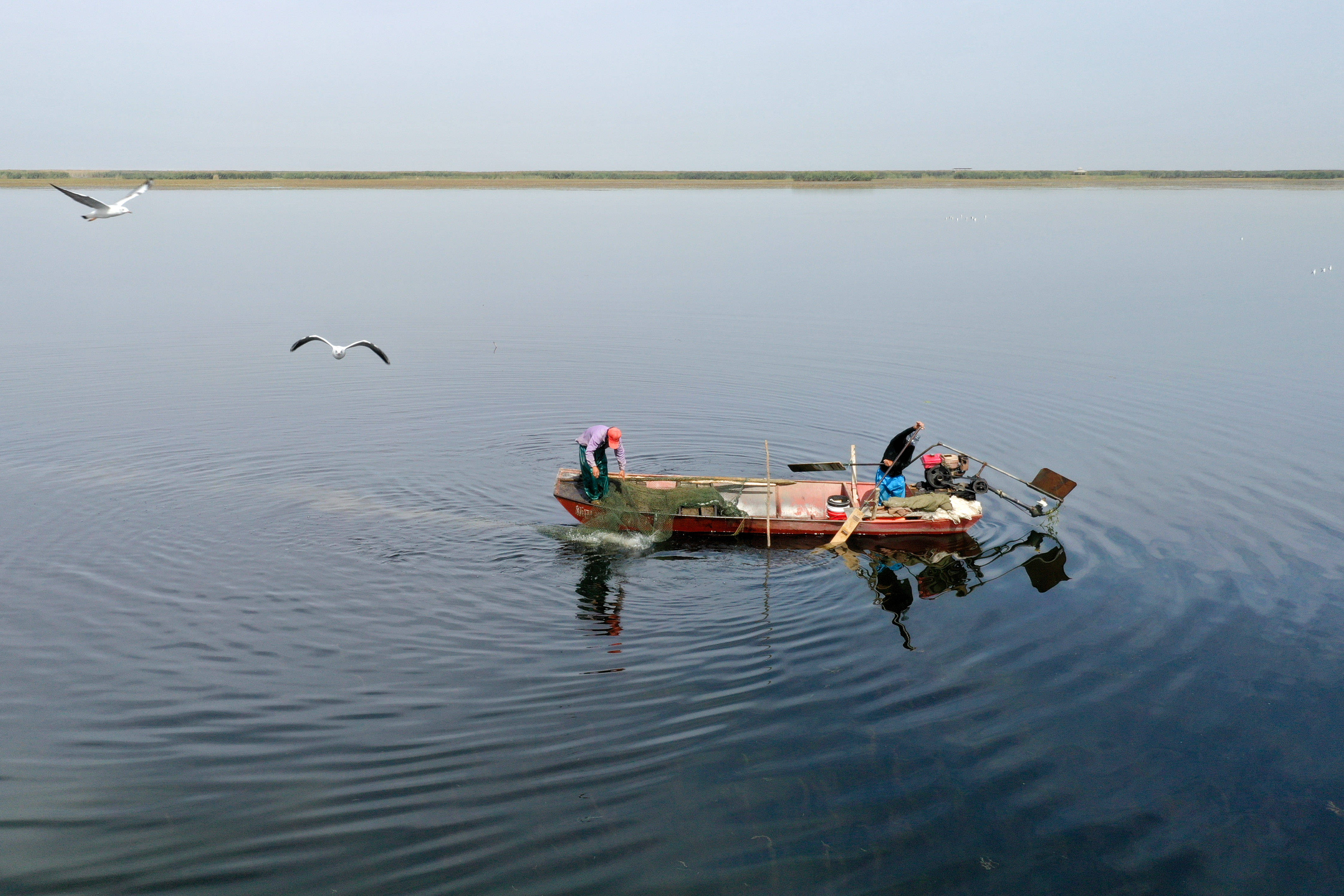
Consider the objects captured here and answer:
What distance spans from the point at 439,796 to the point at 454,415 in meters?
19.0

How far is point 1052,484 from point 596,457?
1012 cm

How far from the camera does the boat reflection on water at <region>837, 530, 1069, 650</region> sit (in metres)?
18.2

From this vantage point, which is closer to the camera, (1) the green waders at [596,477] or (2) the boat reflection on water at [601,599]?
(2) the boat reflection on water at [601,599]

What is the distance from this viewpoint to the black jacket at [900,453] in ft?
67.7

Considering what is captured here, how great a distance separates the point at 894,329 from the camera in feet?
142

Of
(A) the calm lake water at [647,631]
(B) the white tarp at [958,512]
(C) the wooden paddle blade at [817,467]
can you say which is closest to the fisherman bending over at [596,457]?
(A) the calm lake water at [647,631]

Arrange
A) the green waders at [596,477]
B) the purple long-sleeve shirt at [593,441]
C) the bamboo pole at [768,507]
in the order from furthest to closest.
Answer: the green waders at [596,477] < the purple long-sleeve shirt at [593,441] < the bamboo pole at [768,507]

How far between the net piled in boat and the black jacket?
3634 millimetres

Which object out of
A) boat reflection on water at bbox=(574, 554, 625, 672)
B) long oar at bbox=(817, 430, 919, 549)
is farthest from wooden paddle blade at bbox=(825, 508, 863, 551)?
boat reflection on water at bbox=(574, 554, 625, 672)

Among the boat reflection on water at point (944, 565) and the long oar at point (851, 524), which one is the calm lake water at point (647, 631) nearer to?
the boat reflection on water at point (944, 565)

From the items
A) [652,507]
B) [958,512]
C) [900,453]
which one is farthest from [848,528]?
[652,507]

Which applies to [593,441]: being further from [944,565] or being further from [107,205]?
[107,205]

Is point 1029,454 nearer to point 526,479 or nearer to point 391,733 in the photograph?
point 526,479

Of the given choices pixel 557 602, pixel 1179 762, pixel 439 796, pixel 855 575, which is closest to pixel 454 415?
pixel 557 602
